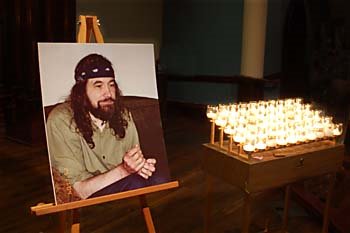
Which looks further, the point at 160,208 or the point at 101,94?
the point at 160,208

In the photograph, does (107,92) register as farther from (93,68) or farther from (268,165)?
(268,165)

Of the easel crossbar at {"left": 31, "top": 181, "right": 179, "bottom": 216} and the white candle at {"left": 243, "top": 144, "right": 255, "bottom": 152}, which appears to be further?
the white candle at {"left": 243, "top": 144, "right": 255, "bottom": 152}

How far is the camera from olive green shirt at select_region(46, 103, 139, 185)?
6.59 ft

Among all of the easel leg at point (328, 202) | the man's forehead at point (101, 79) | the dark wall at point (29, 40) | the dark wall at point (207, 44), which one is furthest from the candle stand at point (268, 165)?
the dark wall at point (207, 44)

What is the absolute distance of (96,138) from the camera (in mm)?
2109

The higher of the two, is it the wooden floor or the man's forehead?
the man's forehead

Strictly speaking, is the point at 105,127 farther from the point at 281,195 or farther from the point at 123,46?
the point at 281,195

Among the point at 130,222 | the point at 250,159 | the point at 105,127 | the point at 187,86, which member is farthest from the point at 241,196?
the point at 187,86

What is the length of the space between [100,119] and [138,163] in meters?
0.27

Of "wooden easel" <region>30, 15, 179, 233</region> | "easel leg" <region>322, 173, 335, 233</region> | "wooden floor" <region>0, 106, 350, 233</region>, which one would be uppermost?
"wooden easel" <region>30, 15, 179, 233</region>

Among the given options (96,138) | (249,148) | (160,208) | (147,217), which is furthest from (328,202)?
(96,138)

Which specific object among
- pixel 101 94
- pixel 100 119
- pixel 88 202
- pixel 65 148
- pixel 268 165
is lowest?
pixel 88 202

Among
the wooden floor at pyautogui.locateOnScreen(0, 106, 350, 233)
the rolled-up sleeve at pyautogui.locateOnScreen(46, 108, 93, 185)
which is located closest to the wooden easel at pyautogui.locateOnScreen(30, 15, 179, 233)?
the rolled-up sleeve at pyautogui.locateOnScreen(46, 108, 93, 185)

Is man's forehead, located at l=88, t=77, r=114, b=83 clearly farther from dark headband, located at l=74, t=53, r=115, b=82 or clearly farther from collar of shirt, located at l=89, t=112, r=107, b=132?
collar of shirt, located at l=89, t=112, r=107, b=132
